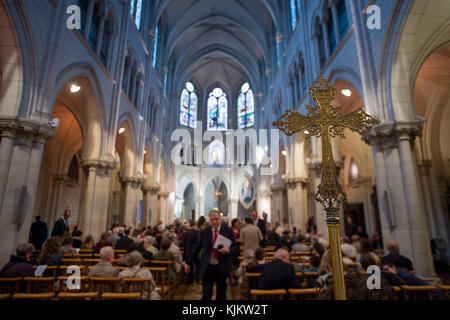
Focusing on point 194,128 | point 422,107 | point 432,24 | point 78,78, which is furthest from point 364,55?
point 194,128

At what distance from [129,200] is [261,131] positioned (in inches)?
499

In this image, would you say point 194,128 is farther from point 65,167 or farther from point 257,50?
point 65,167

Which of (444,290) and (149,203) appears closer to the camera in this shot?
(444,290)

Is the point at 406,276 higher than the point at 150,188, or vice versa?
the point at 150,188

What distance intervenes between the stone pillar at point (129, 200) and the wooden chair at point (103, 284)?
9682 millimetres

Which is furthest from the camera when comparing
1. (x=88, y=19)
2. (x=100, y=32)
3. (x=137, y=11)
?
(x=137, y=11)

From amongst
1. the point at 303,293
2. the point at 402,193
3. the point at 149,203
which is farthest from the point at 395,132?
the point at 149,203

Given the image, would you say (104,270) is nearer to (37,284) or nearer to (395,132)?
(37,284)

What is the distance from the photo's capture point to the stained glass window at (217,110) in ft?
94.1

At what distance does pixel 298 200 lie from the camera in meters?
12.7

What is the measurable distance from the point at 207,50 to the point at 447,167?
68.5ft

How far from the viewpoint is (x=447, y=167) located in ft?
31.5

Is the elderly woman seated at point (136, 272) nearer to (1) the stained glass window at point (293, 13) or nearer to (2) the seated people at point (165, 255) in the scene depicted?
(2) the seated people at point (165, 255)

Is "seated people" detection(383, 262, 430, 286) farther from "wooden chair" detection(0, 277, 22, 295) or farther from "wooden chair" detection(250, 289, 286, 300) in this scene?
"wooden chair" detection(0, 277, 22, 295)
